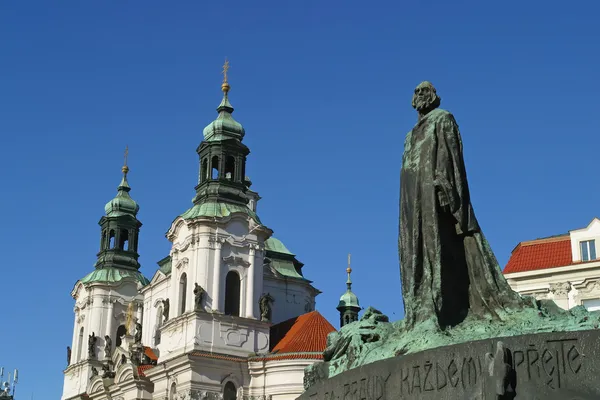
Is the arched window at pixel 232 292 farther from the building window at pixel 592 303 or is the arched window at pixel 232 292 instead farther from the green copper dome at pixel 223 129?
the building window at pixel 592 303

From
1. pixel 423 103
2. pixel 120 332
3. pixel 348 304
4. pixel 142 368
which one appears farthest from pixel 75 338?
pixel 423 103

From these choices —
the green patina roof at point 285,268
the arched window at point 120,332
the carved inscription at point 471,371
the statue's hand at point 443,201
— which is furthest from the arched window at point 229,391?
the carved inscription at point 471,371

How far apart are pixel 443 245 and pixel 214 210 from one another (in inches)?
1496

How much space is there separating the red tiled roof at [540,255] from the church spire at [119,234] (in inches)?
1248

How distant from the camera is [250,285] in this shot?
44.5 meters

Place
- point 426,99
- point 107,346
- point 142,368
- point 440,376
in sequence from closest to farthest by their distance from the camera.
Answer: point 440,376 → point 426,99 → point 142,368 → point 107,346

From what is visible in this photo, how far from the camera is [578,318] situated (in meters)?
6.79

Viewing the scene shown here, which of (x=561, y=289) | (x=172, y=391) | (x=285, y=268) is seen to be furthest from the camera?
(x=285, y=268)

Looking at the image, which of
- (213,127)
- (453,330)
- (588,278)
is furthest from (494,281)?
(213,127)

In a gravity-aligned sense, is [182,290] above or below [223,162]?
below

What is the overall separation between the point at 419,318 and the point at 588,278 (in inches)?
856

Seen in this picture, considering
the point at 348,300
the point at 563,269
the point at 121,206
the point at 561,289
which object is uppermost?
the point at 121,206

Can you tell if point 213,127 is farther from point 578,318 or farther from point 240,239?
point 578,318

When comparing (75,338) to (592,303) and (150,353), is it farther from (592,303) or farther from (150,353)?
(592,303)
